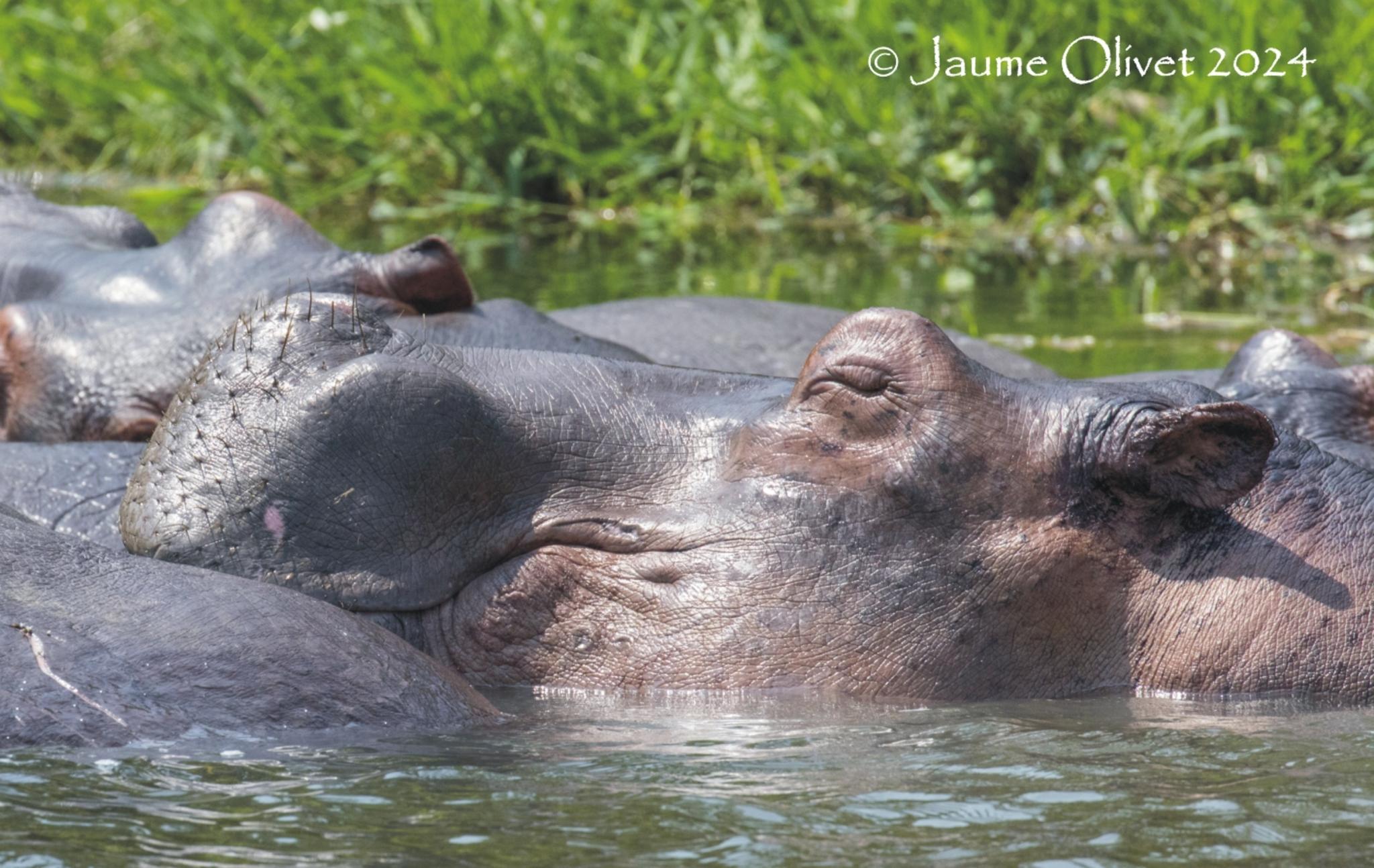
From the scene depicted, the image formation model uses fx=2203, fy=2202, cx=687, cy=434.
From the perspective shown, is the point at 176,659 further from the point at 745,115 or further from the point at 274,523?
the point at 745,115

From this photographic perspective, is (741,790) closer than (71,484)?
Yes

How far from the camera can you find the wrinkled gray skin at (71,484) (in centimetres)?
397

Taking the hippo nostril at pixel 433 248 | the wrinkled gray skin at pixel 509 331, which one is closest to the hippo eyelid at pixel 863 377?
the wrinkled gray skin at pixel 509 331

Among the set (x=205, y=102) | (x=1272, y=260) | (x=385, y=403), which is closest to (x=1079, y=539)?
(x=385, y=403)

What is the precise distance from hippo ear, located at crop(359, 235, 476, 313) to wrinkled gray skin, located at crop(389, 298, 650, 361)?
0.19ft

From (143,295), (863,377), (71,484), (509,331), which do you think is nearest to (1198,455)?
(863,377)

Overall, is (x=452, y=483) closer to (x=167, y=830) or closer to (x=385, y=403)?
(x=385, y=403)

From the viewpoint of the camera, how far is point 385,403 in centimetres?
333

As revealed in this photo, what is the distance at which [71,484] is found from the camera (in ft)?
13.4

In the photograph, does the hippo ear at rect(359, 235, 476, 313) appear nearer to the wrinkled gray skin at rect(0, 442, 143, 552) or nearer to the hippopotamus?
the wrinkled gray skin at rect(0, 442, 143, 552)

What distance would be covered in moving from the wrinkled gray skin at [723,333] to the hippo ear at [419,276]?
2.71 feet

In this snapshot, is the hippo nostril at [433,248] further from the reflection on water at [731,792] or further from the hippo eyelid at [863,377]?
the reflection on water at [731,792]

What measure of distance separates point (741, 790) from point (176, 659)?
2.72 ft

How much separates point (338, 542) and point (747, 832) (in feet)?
3.35
